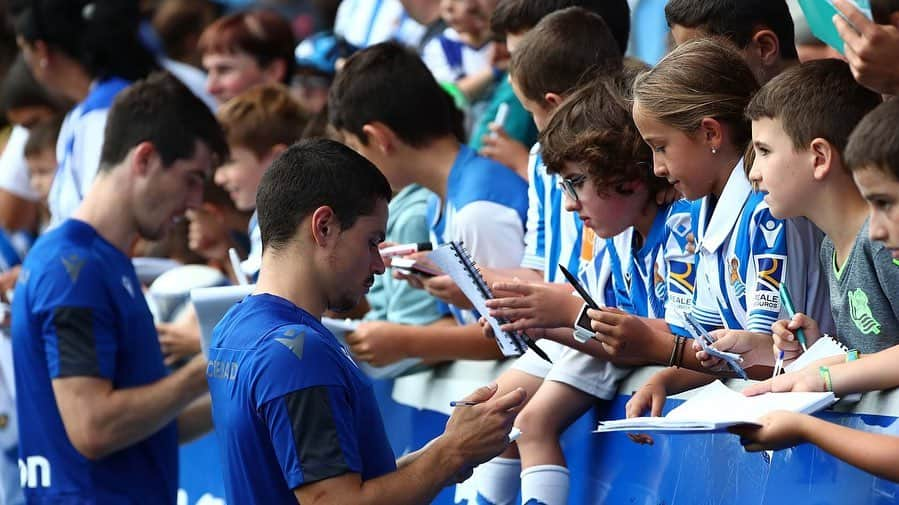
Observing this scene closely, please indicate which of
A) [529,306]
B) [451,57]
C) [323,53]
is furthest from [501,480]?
[323,53]

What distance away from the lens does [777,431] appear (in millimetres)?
3121

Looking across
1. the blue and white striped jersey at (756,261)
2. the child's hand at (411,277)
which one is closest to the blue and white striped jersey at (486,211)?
the child's hand at (411,277)

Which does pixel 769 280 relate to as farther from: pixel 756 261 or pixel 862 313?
pixel 862 313

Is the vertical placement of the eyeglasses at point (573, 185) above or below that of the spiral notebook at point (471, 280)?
above

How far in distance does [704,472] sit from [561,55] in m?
1.71

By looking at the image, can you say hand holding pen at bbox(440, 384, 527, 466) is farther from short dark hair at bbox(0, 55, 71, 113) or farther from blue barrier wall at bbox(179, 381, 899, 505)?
short dark hair at bbox(0, 55, 71, 113)

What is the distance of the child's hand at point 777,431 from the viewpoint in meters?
3.12

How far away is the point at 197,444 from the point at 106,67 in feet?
8.54

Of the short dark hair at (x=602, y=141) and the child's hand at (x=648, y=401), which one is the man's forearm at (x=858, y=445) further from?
the short dark hair at (x=602, y=141)

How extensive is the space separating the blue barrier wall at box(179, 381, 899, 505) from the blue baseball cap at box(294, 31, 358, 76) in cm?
373

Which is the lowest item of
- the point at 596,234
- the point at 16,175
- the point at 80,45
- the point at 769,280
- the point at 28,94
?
the point at 16,175

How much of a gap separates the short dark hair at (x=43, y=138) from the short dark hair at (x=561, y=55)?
17.3 feet

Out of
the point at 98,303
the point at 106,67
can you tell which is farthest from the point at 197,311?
the point at 106,67

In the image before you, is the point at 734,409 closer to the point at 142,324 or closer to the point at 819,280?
the point at 819,280
